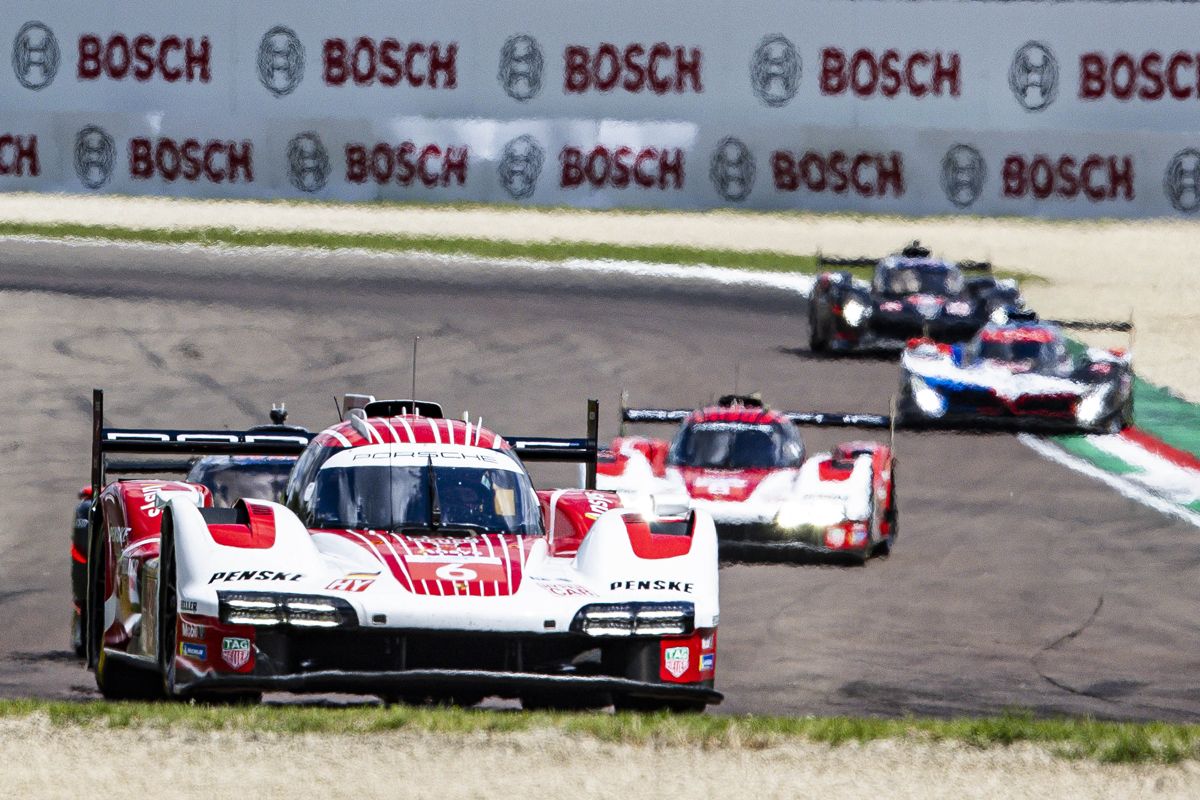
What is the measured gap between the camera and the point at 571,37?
34938 mm

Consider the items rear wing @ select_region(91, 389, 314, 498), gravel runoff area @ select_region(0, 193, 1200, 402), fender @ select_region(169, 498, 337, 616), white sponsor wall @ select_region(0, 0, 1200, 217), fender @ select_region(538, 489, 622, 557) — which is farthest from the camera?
white sponsor wall @ select_region(0, 0, 1200, 217)

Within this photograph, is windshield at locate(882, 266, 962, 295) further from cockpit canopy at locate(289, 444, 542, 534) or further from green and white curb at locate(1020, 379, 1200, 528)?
cockpit canopy at locate(289, 444, 542, 534)

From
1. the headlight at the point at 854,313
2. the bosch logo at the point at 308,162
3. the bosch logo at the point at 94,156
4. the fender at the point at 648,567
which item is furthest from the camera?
the bosch logo at the point at 308,162

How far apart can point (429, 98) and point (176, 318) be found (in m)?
11.0

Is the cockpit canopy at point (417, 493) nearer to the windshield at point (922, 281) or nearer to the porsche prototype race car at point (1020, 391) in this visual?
the porsche prototype race car at point (1020, 391)

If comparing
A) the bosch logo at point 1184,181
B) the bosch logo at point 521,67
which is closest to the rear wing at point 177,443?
the bosch logo at point 521,67

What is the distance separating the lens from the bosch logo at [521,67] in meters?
34.7

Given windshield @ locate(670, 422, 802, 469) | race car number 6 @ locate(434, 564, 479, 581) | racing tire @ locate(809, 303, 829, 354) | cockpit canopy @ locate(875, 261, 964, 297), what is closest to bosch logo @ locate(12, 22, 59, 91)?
racing tire @ locate(809, 303, 829, 354)

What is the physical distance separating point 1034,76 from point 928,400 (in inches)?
634

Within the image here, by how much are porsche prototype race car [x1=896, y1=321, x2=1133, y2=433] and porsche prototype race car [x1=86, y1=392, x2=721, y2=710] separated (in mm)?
10084

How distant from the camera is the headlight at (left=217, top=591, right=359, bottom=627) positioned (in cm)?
873

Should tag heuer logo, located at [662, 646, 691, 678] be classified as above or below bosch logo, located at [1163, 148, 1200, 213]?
below

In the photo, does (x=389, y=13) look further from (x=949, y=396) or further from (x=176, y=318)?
(x=949, y=396)

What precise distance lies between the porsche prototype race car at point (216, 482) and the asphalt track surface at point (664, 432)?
409 mm
